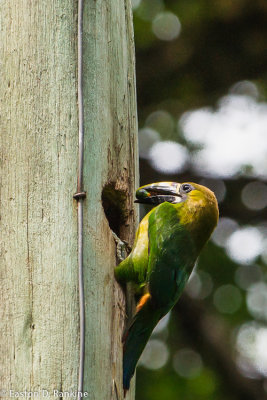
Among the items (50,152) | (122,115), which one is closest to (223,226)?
(122,115)

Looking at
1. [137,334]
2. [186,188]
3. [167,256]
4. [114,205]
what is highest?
[186,188]

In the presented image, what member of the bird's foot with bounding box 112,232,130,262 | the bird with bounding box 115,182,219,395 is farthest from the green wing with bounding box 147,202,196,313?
the bird's foot with bounding box 112,232,130,262

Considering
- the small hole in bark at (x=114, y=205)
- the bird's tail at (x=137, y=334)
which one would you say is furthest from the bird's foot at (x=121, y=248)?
the bird's tail at (x=137, y=334)

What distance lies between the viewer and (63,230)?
2543mm

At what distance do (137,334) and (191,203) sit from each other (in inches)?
41.0

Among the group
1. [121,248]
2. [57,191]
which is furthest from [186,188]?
[57,191]

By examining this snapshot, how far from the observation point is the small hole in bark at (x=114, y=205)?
9.56 ft

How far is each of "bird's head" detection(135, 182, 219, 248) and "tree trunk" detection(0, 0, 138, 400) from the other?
65 cm

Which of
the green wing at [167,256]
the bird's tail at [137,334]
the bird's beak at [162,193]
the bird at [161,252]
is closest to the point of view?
the bird's tail at [137,334]

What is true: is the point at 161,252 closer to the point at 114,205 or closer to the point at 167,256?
the point at 167,256

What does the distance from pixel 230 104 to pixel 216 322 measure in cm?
235

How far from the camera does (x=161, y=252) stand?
323cm

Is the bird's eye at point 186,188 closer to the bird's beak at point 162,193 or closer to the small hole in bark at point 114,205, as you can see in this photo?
the bird's beak at point 162,193

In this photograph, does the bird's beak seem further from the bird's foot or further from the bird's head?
the bird's foot
